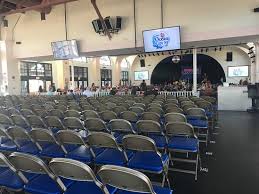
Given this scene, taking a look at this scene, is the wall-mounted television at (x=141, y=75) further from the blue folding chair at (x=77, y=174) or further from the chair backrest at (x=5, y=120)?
the blue folding chair at (x=77, y=174)

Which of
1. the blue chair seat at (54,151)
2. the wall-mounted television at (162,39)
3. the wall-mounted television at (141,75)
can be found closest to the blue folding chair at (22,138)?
the blue chair seat at (54,151)

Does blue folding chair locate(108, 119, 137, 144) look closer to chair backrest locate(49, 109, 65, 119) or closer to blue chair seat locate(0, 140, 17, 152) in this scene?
blue chair seat locate(0, 140, 17, 152)

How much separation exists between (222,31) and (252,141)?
189 inches

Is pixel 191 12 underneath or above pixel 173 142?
above

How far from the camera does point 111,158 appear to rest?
2895 mm

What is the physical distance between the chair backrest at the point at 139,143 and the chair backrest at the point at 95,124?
1232 mm

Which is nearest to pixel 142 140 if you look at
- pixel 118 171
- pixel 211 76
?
pixel 118 171

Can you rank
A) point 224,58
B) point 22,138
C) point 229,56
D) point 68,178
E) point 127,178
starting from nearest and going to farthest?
1. point 127,178
2. point 68,178
3. point 22,138
4. point 229,56
5. point 224,58

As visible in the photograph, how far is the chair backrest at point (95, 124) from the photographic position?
3.91 meters

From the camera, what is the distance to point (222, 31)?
8484mm

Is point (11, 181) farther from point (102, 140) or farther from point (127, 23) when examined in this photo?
point (127, 23)

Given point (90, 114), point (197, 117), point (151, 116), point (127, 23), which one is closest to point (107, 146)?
point (151, 116)

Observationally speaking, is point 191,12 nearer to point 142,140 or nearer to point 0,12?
point 142,140

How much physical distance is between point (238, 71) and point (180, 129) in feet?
65.0
